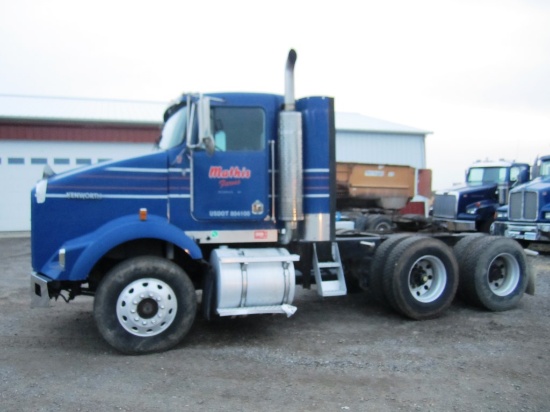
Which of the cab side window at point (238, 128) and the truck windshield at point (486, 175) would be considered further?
the truck windshield at point (486, 175)

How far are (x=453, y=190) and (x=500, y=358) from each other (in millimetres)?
12997

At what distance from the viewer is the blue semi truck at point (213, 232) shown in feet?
18.5

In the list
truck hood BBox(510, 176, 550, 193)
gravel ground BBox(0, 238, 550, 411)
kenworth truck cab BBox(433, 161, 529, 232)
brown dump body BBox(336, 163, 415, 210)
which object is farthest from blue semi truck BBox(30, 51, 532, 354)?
kenworth truck cab BBox(433, 161, 529, 232)

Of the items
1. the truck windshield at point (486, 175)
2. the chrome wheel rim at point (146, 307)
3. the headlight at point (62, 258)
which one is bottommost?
the chrome wheel rim at point (146, 307)

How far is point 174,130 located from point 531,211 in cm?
1169

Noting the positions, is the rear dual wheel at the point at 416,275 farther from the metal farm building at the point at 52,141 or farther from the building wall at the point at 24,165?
the building wall at the point at 24,165

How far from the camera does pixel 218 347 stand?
5.94 m

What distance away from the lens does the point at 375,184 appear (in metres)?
9.47

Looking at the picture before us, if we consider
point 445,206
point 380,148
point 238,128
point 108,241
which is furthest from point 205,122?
point 380,148

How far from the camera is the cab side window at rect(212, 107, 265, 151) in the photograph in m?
6.23

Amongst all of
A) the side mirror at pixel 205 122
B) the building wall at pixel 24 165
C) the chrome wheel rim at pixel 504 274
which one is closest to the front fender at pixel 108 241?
the side mirror at pixel 205 122

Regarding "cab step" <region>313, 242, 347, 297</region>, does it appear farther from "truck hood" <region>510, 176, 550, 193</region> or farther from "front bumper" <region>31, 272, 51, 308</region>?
"truck hood" <region>510, 176, 550, 193</region>

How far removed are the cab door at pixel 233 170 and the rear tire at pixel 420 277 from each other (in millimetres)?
1921

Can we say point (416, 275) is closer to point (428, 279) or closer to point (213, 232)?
point (428, 279)
